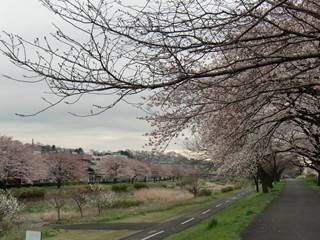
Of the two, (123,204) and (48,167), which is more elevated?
(48,167)

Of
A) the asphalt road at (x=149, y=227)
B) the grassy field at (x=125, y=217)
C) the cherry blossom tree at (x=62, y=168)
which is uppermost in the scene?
the cherry blossom tree at (x=62, y=168)

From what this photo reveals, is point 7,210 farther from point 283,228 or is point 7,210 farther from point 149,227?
point 283,228

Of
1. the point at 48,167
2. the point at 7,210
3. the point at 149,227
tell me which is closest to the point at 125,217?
the point at 149,227

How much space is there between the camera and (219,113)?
28.8 feet

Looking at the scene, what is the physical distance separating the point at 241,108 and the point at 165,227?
59.5 ft

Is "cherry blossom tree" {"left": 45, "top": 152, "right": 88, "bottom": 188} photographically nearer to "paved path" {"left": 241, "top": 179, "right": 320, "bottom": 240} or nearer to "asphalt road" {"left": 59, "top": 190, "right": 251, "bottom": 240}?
"asphalt road" {"left": 59, "top": 190, "right": 251, "bottom": 240}

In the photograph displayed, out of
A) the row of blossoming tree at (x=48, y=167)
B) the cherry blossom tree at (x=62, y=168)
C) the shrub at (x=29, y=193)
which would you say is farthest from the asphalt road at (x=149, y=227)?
the cherry blossom tree at (x=62, y=168)

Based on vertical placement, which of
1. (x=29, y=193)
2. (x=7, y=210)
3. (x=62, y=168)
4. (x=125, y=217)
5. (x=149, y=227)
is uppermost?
(x=62, y=168)

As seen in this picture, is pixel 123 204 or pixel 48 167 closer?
pixel 123 204

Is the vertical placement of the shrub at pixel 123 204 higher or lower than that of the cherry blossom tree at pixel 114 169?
lower

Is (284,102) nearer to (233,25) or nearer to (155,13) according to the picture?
(233,25)

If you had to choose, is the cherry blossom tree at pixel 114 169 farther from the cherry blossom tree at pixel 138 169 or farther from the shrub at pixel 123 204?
the shrub at pixel 123 204

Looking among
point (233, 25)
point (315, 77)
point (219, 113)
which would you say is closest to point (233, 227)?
point (219, 113)

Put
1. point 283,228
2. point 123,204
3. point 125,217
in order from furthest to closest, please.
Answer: point 123,204
point 125,217
point 283,228
